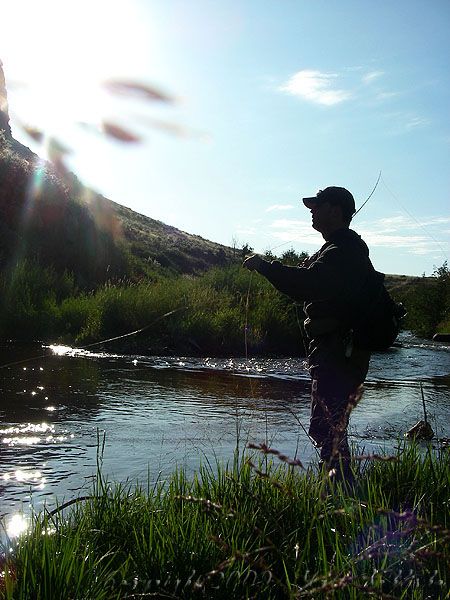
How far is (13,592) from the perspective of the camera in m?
2.39

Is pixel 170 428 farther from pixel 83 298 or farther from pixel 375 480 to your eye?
pixel 83 298

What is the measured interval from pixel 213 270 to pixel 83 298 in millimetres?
3968

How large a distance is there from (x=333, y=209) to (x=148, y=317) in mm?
10248

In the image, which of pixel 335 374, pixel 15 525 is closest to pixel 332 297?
pixel 335 374

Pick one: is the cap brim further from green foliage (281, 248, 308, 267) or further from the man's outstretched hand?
green foliage (281, 248, 308, 267)

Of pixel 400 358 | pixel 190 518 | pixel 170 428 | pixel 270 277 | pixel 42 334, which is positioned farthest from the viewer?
pixel 400 358

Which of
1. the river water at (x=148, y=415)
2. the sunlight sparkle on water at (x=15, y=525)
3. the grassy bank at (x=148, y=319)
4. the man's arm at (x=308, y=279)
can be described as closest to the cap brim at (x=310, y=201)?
the man's arm at (x=308, y=279)

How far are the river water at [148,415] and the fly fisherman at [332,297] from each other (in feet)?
1.52

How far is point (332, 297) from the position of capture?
4.20m

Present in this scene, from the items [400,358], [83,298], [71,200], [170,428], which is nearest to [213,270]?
[83,298]

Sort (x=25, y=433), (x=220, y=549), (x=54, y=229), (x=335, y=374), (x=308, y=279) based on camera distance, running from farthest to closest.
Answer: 1. (x=54, y=229)
2. (x=25, y=433)
3. (x=335, y=374)
4. (x=308, y=279)
5. (x=220, y=549)

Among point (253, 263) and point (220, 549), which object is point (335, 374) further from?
point (220, 549)

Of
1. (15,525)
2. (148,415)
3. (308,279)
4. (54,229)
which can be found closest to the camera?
(15,525)

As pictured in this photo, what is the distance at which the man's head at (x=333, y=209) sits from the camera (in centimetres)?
452
